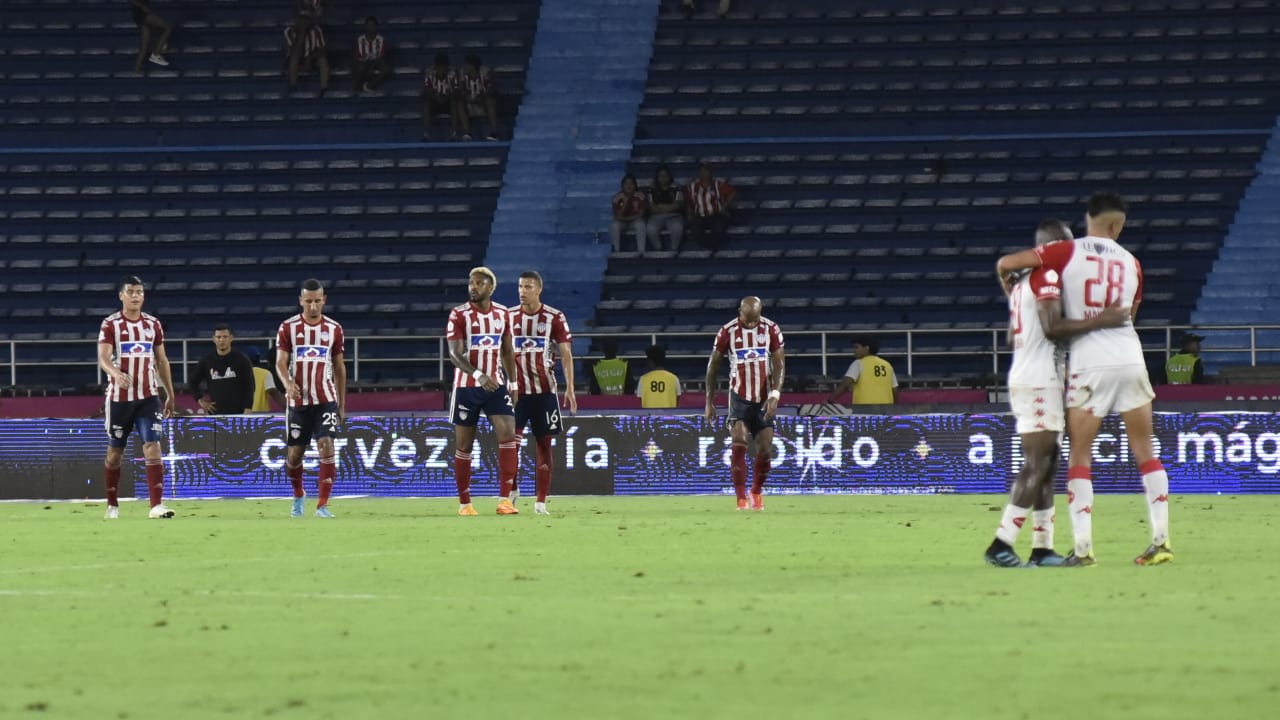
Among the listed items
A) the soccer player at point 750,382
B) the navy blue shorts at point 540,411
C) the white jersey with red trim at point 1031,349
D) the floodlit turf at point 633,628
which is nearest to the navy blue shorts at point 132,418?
the navy blue shorts at point 540,411

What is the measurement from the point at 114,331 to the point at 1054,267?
10.1 meters

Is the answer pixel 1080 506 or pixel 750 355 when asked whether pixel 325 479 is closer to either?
pixel 750 355

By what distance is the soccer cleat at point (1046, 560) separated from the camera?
11.2 meters

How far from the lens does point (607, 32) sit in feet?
120

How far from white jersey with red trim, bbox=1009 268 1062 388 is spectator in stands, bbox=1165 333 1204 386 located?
644 inches

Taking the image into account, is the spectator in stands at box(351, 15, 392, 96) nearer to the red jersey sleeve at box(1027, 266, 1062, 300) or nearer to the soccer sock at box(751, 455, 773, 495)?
the soccer sock at box(751, 455, 773, 495)

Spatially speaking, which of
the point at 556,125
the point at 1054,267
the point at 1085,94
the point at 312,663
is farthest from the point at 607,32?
the point at 312,663

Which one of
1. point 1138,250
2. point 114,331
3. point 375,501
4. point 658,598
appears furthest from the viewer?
point 1138,250

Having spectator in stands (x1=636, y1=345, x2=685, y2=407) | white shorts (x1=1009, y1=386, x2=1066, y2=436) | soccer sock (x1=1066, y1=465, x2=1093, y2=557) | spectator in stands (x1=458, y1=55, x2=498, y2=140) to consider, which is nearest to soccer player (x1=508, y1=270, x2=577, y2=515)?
spectator in stands (x1=636, y1=345, x2=685, y2=407)

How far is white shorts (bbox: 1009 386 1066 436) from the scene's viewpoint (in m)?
11.3

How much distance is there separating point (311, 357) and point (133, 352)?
1510 mm

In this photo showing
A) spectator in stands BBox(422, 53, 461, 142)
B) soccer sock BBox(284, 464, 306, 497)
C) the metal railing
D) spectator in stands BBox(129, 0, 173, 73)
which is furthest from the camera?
spectator in stands BBox(129, 0, 173, 73)

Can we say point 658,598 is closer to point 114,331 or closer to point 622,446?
point 114,331

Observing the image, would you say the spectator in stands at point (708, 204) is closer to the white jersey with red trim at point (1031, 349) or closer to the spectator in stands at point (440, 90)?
the spectator in stands at point (440, 90)
